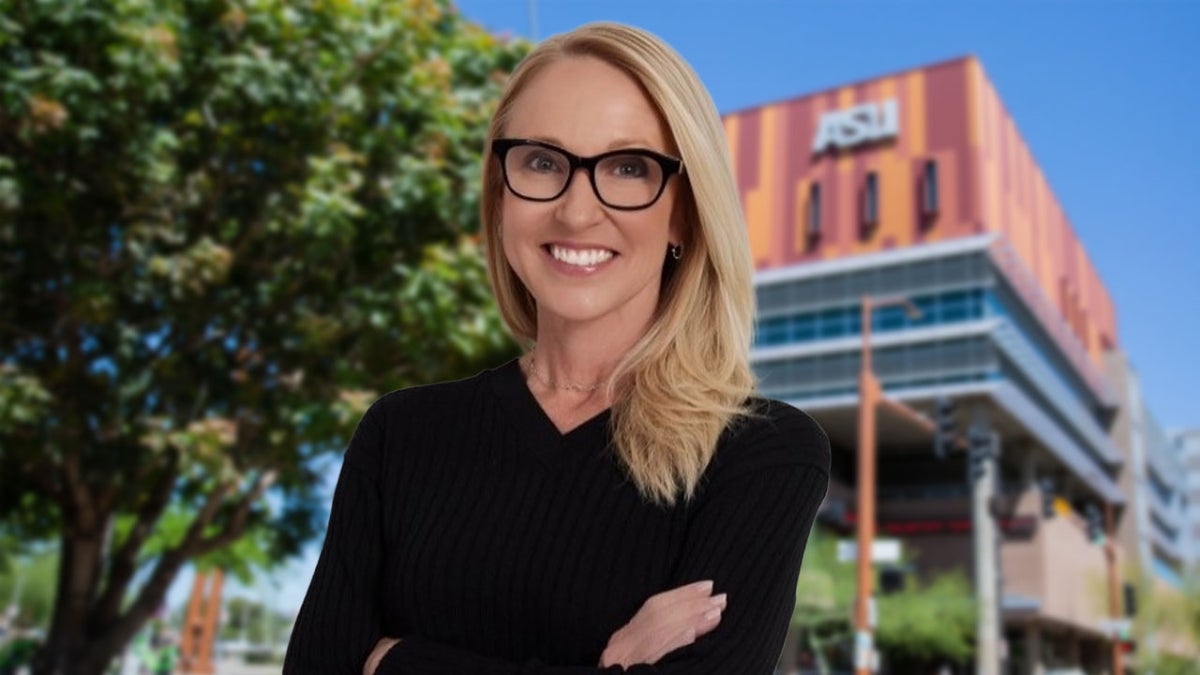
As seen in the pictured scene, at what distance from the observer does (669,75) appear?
63.2 inches

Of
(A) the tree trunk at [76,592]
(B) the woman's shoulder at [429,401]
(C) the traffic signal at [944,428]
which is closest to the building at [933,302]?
(C) the traffic signal at [944,428]

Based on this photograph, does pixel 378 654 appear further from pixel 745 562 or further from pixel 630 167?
pixel 630 167

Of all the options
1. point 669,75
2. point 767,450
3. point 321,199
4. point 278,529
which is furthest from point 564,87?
point 278,529

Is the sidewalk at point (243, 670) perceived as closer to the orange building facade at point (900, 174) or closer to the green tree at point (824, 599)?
the green tree at point (824, 599)

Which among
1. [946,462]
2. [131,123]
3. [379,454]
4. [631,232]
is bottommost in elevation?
[379,454]

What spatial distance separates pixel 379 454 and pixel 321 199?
8855 mm

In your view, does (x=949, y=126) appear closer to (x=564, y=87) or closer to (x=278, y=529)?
(x=278, y=529)

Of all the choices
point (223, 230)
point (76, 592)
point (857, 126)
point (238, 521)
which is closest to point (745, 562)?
point (223, 230)

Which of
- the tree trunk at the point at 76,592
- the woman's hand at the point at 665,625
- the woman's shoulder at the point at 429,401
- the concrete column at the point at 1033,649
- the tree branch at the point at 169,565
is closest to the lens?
the woman's hand at the point at 665,625

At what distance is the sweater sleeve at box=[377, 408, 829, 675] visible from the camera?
60.4 inches

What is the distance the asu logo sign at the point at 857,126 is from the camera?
6069 centimetres

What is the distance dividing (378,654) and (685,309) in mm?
689

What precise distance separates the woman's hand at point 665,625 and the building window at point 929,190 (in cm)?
5787

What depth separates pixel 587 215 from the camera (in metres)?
1.62
